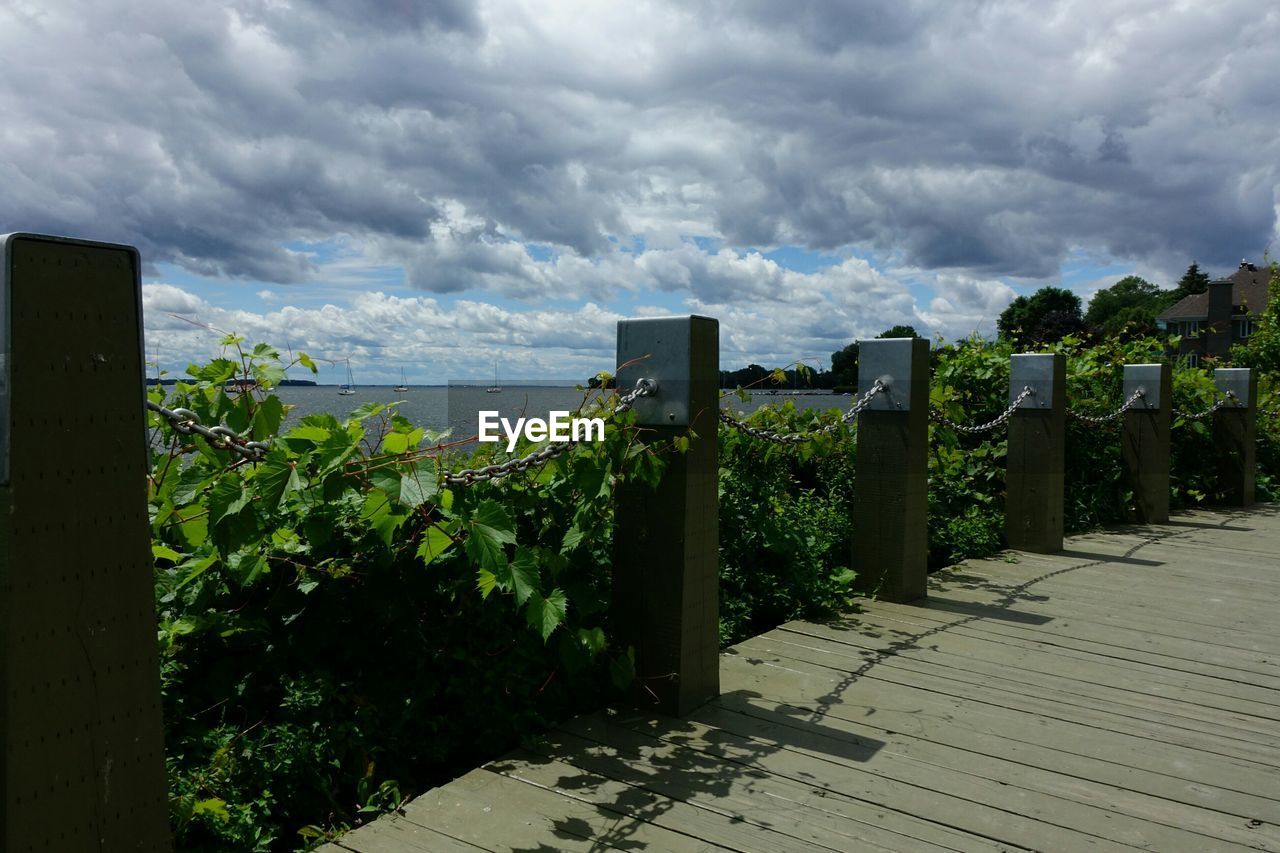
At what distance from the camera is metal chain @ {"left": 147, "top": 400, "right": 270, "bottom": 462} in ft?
7.47

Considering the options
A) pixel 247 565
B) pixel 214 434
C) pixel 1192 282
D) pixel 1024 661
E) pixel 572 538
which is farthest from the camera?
pixel 1192 282

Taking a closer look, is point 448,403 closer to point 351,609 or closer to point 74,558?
point 351,609

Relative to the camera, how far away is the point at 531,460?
3.23 metres

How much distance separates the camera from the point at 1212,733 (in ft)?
11.7

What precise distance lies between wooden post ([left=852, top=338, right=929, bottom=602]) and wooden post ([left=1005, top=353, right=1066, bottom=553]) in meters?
2.02

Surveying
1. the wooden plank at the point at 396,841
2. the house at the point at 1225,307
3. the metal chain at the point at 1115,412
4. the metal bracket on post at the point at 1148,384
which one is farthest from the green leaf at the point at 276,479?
the house at the point at 1225,307

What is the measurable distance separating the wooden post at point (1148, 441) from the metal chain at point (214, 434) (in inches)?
328

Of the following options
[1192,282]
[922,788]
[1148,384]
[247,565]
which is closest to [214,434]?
[247,565]

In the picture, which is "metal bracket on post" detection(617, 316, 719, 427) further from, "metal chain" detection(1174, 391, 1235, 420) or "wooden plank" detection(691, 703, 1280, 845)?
"metal chain" detection(1174, 391, 1235, 420)

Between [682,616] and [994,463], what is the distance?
5.54 meters

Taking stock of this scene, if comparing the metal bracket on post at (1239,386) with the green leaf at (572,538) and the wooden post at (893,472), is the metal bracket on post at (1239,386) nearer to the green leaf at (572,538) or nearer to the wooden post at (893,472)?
the wooden post at (893,472)

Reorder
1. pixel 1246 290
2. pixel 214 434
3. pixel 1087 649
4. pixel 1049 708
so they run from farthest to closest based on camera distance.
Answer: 1. pixel 1246 290
2. pixel 1087 649
3. pixel 1049 708
4. pixel 214 434

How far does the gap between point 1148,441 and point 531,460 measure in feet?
24.7

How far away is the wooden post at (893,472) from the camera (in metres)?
5.21
